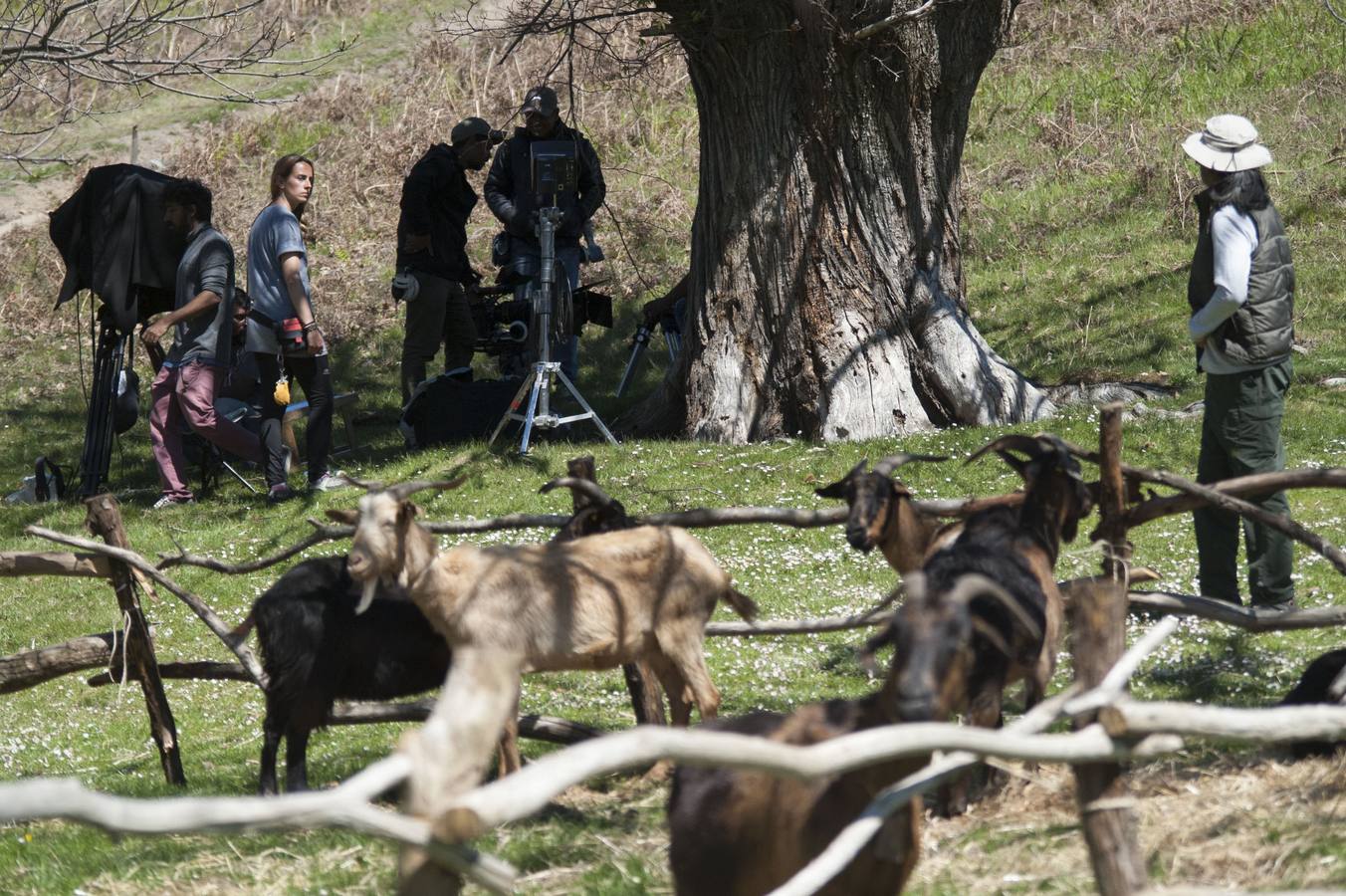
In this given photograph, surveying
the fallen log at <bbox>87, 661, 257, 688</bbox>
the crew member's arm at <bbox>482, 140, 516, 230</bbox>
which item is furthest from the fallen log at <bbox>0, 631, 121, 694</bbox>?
the crew member's arm at <bbox>482, 140, 516, 230</bbox>

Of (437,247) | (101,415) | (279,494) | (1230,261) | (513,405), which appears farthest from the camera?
(437,247)

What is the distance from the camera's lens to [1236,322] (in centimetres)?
780

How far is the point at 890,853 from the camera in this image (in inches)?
154

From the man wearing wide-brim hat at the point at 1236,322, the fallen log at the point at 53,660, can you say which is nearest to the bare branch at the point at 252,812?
the fallen log at the point at 53,660

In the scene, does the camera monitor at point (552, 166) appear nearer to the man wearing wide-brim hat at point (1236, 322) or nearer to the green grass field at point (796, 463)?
the green grass field at point (796, 463)

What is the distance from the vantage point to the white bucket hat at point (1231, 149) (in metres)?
7.68

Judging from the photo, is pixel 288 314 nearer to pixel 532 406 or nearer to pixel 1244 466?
pixel 532 406

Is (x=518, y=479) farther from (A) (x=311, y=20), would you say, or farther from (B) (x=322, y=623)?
(A) (x=311, y=20)

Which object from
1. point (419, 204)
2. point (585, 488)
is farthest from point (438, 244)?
point (585, 488)

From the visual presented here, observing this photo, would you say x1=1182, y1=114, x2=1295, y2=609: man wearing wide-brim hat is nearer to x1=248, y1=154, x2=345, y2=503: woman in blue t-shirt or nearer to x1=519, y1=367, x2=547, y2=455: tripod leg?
x1=519, y1=367, x2=547, y2=455: tripod leg

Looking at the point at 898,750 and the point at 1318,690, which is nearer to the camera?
the point at 898,750

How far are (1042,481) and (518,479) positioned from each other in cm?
719

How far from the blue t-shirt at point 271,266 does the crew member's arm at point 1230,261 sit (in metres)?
6.80

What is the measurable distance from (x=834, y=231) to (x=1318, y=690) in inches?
310
